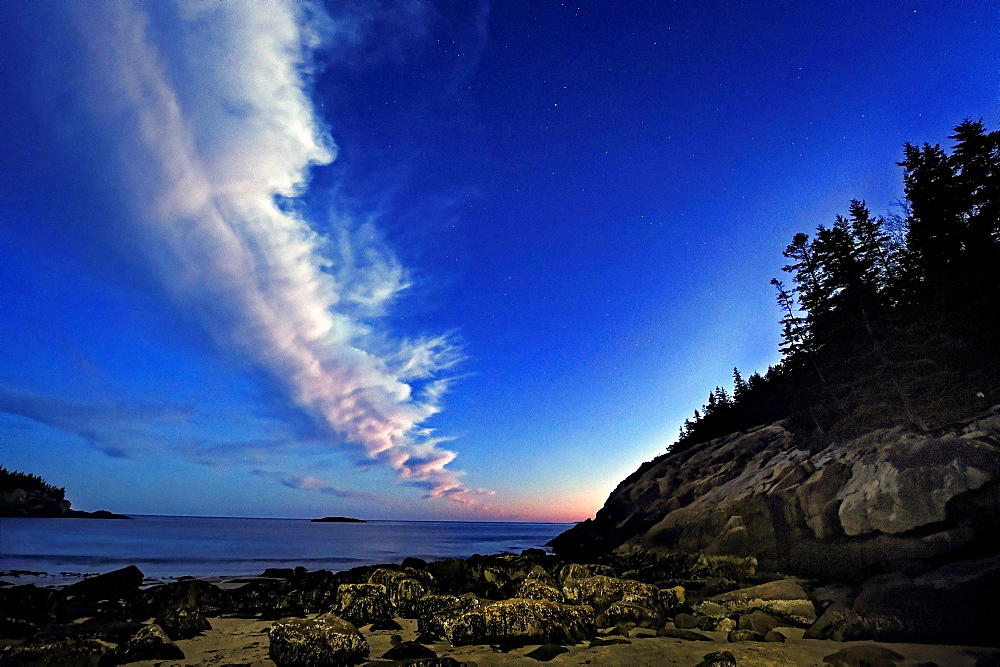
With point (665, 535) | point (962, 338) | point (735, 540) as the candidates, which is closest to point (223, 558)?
point (665, 535)

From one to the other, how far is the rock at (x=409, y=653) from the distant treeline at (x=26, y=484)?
9240 inches

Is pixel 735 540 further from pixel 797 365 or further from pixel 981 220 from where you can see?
pixel 797 365

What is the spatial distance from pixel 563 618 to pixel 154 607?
14.1 metres

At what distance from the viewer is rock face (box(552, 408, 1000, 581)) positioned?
1427 centimetres

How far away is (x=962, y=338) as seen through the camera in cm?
2609

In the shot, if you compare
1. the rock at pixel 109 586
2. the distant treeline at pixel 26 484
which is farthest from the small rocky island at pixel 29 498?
the rock at pixel 109 586

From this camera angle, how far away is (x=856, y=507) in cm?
1722

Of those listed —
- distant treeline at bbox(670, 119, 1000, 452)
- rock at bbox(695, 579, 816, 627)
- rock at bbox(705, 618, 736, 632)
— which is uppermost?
distant treeline at bbox(670, 119, 1000, 452)

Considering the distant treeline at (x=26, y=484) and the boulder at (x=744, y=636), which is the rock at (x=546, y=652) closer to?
the boulder at (x=744, y=636)

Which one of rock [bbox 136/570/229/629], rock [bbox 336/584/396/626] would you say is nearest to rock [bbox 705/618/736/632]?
rock [bbox 336/584/396/626]

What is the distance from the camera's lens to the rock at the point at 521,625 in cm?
1002

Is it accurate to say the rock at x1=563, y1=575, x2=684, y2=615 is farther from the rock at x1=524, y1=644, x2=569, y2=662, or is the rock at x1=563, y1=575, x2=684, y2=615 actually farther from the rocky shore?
the rock at x1=524, y1=644, x2=569, y2=662

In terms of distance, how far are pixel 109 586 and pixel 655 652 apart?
22808mm

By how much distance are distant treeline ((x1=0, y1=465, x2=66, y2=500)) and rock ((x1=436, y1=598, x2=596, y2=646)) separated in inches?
9243
